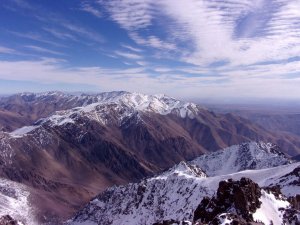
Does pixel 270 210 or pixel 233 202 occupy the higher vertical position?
pixel 233 202

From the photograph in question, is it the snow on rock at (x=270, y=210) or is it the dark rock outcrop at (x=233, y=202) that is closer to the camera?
the snow on rock at (x=270, y=210)

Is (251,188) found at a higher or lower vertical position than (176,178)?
higher

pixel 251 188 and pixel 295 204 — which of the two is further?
pixel 295 204

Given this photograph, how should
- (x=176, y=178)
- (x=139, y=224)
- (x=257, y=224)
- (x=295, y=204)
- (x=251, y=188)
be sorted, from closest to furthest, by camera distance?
(x=257, y=224)
(x=251, y=188)
(x=295, y=204)
(x=139, y=224)
(x=176, y=178)

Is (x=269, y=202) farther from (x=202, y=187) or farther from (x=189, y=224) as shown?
(x=202, y=187)

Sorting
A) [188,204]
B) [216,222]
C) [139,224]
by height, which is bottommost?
[139,224]

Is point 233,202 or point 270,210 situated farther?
point 233,202

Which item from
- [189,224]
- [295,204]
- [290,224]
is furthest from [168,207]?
[189,224]

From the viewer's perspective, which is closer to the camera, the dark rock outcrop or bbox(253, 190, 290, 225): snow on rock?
bbox(253, 190, 290, 225): snow on rock
